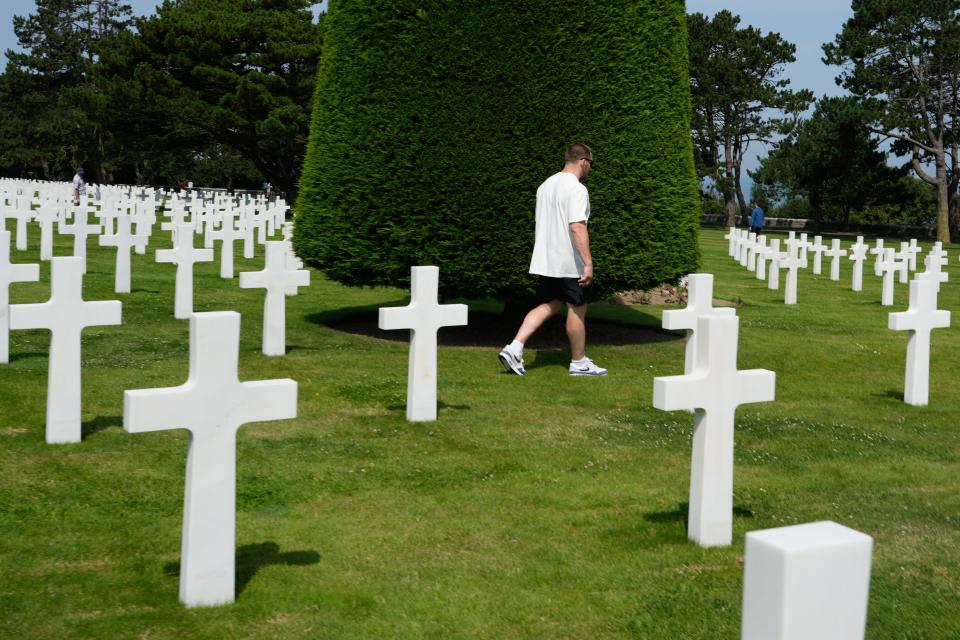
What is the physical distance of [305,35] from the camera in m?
37.3

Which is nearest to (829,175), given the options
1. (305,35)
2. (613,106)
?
(305,35)

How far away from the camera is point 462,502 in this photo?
525 centimetres

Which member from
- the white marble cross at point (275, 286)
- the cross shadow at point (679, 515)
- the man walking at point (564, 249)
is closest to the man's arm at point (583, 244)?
the man walking at point (564, 249)

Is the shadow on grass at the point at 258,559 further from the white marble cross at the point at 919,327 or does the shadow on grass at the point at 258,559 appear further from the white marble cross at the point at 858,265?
the white marble cross at the point at 858,265

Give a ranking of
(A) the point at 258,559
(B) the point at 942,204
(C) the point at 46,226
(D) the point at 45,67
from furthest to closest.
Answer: (D) the point at 45,67 → (B) the point at 942,204 → (C) the point at 46,226 → (A) the point at 258,559

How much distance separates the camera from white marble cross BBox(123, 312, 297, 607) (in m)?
3.70

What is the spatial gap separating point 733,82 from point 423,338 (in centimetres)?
4992

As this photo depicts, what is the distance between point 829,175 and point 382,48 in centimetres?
4394

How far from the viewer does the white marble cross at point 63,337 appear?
6012mm

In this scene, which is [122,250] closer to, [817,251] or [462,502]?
[462,502]

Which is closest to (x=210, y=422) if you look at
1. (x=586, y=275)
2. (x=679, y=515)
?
(x=679, y=515)

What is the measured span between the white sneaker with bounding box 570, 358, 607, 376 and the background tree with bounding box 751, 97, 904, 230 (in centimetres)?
3796

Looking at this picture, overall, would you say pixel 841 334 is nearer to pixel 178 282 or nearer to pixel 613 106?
pixel 613 106

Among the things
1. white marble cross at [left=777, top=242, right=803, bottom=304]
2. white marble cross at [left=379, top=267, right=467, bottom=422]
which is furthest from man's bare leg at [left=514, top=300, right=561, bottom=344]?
white marble cross at [left=777, top=242, right=803, bottom=304]
